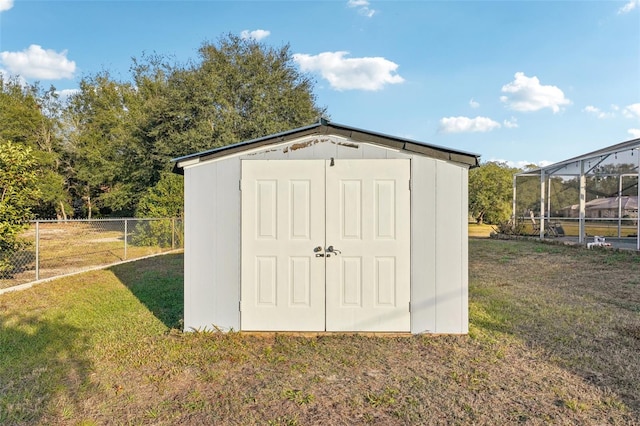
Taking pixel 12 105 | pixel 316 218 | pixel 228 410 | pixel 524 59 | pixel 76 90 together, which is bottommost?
pixel 228 410

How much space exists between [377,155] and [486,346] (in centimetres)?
258

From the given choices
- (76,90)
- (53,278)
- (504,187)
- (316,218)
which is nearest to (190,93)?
(53,278)

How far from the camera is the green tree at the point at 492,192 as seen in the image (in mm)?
32469

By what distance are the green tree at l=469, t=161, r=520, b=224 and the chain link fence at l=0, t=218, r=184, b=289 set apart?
2655cm

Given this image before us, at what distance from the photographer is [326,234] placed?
481 cm

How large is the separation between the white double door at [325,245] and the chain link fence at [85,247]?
6.07 m

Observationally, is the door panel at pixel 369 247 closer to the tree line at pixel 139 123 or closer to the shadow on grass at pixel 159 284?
the shadow on grass at pixel 159 284

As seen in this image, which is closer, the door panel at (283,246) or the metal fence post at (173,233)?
the door panel at (283,246)

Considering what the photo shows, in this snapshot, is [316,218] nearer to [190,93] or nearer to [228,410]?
[228,410]

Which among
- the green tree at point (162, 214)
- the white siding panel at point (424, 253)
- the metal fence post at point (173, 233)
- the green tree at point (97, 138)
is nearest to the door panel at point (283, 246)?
the white siding panel at point (424, 253)

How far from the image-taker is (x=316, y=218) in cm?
481

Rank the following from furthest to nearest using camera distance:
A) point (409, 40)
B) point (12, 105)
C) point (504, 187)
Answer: point (504, 187) → point (12, 105) → point (409, 40)

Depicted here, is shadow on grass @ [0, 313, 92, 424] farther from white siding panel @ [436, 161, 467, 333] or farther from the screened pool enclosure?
the screened pool enclosure

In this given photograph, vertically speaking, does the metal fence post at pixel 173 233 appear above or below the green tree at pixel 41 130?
below
